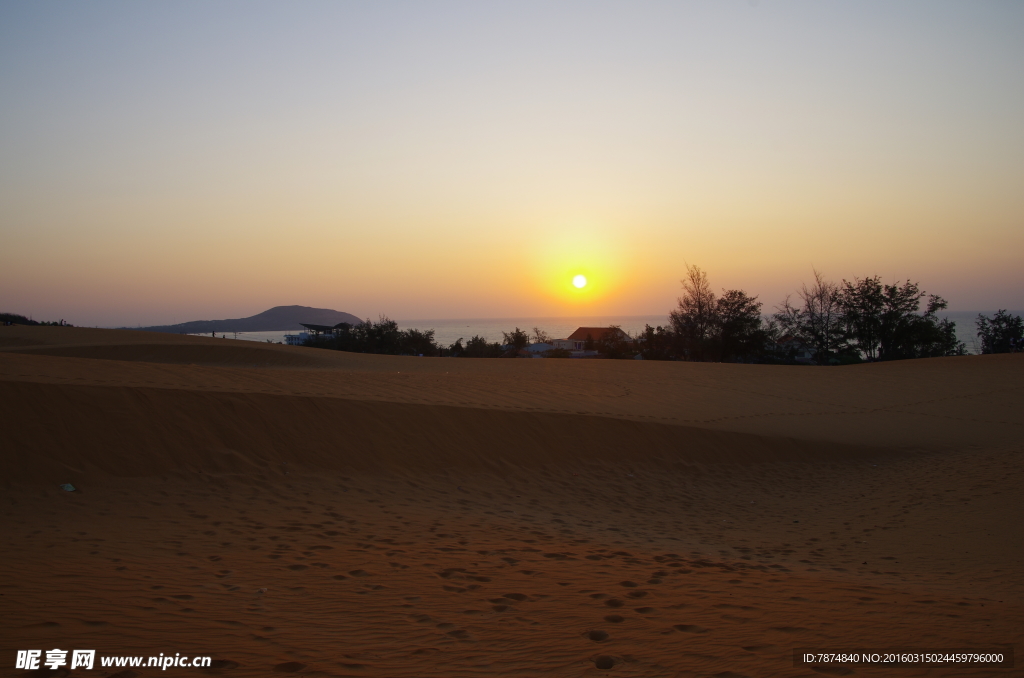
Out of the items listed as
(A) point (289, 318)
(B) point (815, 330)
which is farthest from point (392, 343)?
(A) point (289, 318)

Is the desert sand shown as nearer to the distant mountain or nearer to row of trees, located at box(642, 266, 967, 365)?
row of trees, located at box(642, 266, 967, 365)

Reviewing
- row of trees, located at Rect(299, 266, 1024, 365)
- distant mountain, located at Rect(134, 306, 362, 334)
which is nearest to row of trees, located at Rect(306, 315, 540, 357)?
row of trees, located at Rect(299, 266, 1024, 365)

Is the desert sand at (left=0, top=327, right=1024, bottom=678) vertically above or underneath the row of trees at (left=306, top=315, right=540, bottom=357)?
underneath

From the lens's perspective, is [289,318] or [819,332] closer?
[819,332]

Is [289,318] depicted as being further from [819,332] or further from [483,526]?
[483,526]

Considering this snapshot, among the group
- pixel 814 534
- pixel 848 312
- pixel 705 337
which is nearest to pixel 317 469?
pixel 814 534

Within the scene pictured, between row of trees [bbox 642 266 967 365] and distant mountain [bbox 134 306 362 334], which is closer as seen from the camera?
row of trees [bbox 642 266 967 365]

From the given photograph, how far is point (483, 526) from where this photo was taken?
7297mm

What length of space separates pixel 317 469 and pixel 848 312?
3615 centimetres

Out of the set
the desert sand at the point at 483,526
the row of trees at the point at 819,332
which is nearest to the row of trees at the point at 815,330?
the row of trees at the point at 819,332

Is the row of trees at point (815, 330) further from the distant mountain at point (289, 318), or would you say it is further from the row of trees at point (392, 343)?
the distant mountain at point (289, 318)

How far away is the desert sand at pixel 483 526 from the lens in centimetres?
388

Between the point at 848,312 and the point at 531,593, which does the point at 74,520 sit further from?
the point at 848,312

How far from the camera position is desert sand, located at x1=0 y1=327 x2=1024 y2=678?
388cm
